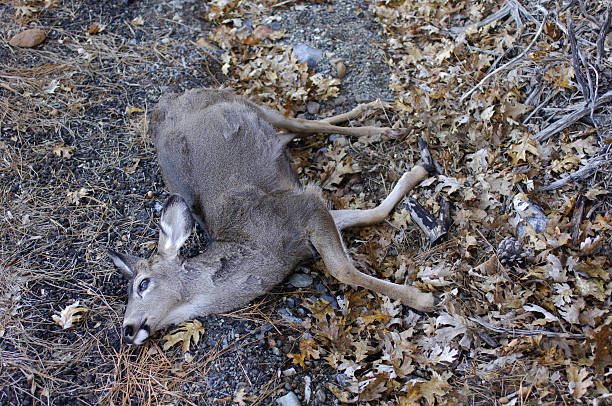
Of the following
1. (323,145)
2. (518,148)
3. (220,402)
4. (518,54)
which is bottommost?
(220,402)

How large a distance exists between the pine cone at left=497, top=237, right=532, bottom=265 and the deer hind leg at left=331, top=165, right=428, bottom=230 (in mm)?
1058

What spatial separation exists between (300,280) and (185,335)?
40.3 inches

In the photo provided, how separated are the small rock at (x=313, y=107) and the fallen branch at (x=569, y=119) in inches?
92.5

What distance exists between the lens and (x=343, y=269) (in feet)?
13.2

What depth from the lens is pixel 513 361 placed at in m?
3.36

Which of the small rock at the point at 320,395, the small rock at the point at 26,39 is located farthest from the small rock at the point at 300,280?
the small rock at the point at 26,39

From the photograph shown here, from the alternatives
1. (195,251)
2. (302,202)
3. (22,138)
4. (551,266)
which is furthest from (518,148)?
(22,138)

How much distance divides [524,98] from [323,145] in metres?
2.00

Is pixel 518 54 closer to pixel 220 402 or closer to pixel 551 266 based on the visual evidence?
pixel 551 266

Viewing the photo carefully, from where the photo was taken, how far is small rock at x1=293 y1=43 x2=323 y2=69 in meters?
6.05

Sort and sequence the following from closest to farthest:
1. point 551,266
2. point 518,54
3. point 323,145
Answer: point 551,266, point 518,54, point 323,145

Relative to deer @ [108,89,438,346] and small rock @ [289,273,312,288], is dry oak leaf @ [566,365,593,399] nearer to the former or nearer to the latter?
deer @ [108,89,438,346]

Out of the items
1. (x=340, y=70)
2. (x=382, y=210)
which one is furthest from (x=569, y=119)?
(x=340, y=70)

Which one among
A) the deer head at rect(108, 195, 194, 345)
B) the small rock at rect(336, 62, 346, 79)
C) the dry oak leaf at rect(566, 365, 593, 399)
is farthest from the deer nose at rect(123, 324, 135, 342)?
the small rock at rect(336, 62, 346, 79)
